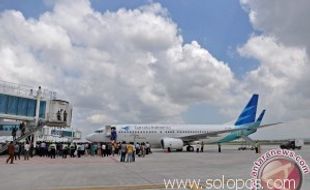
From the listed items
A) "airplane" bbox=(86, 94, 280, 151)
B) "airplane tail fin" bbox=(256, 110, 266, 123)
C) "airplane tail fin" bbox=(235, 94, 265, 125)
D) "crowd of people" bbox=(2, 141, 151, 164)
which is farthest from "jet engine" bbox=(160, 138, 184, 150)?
"airplane tail fin" bbox=(256, 110, 266, 123)

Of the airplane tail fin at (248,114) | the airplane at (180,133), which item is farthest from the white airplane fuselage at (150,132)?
the airplane tail fin at (248,114)

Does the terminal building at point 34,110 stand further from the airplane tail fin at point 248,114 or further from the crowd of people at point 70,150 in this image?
the airplane tail fin at point 248,114

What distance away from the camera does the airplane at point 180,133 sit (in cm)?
4944

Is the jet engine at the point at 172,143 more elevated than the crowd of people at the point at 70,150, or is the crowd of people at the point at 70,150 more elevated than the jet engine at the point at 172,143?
the jet engine at the point at 172,143

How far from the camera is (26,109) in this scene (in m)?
39.7

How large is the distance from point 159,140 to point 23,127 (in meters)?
18.3

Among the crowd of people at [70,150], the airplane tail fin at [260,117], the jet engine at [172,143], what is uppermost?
the airplane tail fin at [260,117]

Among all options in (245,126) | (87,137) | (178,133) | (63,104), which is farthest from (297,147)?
(63,104)

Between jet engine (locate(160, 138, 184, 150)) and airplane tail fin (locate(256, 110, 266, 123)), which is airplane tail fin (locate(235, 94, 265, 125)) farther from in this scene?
jet engine (locate(160, 138, 184, 150))

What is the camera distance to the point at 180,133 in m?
53.1

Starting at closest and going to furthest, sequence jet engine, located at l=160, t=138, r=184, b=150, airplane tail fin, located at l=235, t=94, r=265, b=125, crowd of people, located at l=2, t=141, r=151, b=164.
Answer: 1. crowd of people, located at l=2, t=141, r=151, b=164
2. jet engine, located at l=160, t=138, r=184, b=150
3. airplane tail fin, located at l=235, t=94, r=265, b=125

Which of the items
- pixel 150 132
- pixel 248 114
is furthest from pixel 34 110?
pixel 248 114

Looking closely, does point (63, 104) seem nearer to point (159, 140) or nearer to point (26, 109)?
point (26, 109)

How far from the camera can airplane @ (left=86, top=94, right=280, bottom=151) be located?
1946 inches
